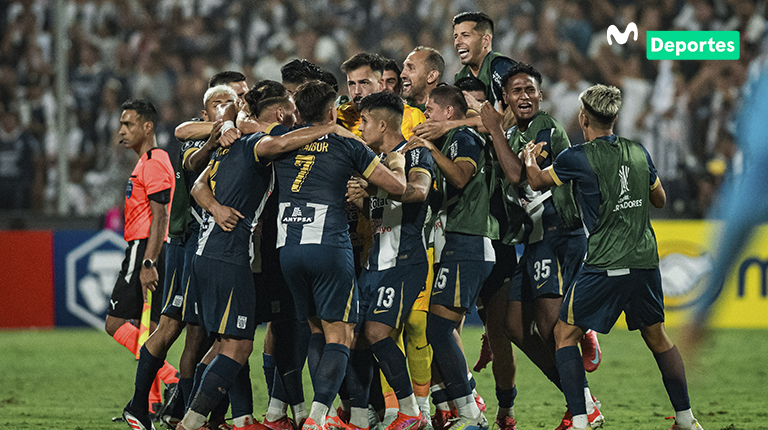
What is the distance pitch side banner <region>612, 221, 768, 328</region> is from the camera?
11.4 m

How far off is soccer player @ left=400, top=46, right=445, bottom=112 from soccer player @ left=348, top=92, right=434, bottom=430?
3.18 ft

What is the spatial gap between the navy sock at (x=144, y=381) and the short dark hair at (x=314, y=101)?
1960 mm

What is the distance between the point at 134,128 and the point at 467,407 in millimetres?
3333

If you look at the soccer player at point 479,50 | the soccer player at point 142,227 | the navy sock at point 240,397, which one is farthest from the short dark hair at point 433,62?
the navy sock at point 240,397

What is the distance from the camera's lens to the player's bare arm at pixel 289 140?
18.1 ft

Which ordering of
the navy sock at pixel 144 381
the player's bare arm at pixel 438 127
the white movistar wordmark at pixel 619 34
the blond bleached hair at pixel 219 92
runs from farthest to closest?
1. the white movistar wordmark at pixel 619 34
2. the blond bleached hair at pixel 219 92
3. the navy sock at pixel 144 381
4. the player's bare arm at pixel 438 127

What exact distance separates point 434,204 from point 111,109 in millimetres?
10116

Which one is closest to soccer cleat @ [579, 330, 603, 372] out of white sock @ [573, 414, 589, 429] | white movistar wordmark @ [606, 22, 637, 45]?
white sock @ [573, 414, 589, 429]

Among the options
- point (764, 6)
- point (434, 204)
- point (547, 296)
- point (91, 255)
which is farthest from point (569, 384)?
point (764, 6)

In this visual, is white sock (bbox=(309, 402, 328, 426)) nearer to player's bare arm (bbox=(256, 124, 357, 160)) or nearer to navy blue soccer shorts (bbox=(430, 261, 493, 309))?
navy blue soccer shorts (bbox=(430, 261, 493, 309))

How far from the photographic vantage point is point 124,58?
15.6 m

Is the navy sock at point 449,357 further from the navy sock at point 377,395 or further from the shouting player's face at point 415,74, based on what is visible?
the shouting player's face at point 415,74

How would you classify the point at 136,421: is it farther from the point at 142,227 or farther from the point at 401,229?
the point at 401,229

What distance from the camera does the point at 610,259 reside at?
5.50 meters
